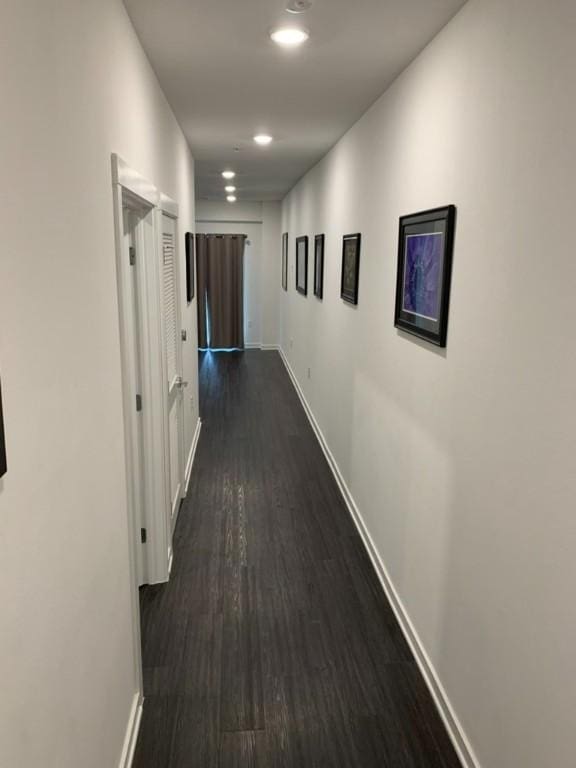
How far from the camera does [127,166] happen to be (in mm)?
2006

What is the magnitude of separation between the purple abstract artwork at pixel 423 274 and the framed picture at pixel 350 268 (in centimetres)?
111

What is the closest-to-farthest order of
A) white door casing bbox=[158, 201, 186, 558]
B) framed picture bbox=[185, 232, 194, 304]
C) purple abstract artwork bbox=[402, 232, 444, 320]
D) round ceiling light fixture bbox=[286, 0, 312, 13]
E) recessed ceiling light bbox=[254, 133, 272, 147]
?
round ceiling light fixture bbox=[286, 0, 312, 13], purple abstract artwork bbox=[402, 232, 444, 320], white door casing bbox=[158, 201, 186, 558], recessed ceiling light bbox=[254, 133, 272, 147], framed picture bbox=[185, 232, 194, 304]

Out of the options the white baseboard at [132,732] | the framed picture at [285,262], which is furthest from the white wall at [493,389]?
the framed picture at [285,262]

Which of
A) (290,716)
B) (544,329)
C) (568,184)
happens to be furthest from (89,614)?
(568,184)

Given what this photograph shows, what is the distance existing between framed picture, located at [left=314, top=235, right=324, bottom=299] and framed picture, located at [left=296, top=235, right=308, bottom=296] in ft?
2.54

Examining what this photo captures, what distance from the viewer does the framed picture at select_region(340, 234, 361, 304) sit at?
3.80 m

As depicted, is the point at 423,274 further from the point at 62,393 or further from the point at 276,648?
the point at 276,648

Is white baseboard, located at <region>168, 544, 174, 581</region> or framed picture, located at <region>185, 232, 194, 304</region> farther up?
framed picture, located at <region>185, 232, 194, 304</region>

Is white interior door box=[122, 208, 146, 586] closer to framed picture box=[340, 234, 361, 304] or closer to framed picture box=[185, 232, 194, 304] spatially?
framed picture box=[340, 234, 361, 304]

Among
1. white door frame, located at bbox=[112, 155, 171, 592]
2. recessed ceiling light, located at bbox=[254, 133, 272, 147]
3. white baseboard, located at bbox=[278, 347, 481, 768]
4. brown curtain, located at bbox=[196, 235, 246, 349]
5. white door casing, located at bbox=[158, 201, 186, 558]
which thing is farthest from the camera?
brown curtain, located at bbox=[196, 235, 246, 349]

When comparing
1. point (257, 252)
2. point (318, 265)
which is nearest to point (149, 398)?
point (318, 265)

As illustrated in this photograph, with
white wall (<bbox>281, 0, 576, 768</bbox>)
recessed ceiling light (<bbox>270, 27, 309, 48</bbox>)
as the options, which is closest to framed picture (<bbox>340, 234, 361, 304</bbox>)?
white wall (<bbox>281, 0, 576, 768</bbox>)

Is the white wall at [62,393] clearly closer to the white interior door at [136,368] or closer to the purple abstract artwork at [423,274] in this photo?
the white interior door at [136,368]

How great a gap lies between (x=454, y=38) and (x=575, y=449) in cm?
159
